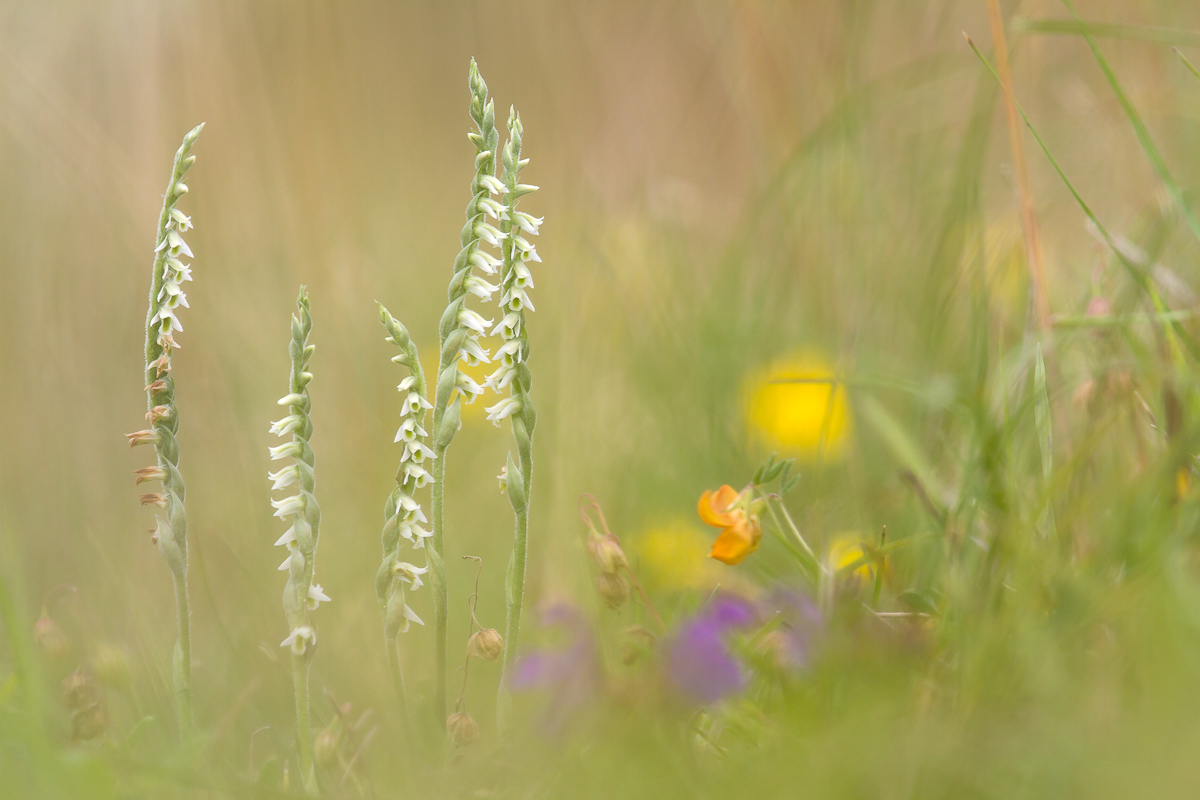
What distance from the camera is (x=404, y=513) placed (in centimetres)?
69

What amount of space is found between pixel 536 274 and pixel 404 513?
1697 mm

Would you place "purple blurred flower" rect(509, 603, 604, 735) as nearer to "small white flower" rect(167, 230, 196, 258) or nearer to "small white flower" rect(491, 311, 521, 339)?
"small white flower" rect(491, 311, 521, 339)

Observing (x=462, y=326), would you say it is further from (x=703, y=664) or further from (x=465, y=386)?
(x=703, y=664)

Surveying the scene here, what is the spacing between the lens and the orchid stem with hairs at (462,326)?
682mm

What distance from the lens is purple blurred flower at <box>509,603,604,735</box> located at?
0.59 meters

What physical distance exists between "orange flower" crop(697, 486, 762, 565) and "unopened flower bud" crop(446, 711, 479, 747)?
0.22 m

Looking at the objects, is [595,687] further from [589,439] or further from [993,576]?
[589,439]

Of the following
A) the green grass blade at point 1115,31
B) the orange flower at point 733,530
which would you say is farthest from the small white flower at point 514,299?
the green grass blade at point 1115,31

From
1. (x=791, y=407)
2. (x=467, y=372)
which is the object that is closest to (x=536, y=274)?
(x=467, y=372)

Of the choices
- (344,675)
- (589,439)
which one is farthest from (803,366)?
(344,675)

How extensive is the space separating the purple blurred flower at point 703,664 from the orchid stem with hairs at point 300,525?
0.27 m

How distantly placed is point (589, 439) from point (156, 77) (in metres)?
1.30

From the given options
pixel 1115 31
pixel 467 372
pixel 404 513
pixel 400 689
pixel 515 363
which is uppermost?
pixel 1115 31

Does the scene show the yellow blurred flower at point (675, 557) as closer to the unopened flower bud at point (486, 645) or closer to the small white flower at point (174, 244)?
the unopened flower bud at point (486, 645)
